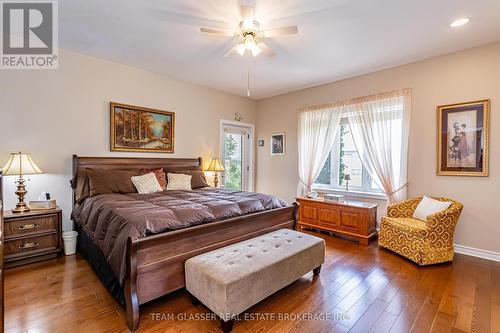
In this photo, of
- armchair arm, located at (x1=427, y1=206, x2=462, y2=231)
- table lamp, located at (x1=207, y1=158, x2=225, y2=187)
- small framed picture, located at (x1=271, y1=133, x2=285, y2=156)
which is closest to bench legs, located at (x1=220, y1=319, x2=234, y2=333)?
armchair arm, located at (x1=427, y1=206, x2=462, y2=231)

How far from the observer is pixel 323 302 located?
7.00 ft

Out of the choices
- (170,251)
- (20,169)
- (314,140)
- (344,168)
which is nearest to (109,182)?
(20,169)

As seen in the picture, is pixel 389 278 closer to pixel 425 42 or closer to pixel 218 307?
pixel 218 307

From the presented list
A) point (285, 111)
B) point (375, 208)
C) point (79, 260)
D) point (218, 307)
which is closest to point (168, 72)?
point (285, 111)

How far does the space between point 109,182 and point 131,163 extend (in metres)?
0.68

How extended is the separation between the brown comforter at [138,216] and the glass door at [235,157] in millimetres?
2444

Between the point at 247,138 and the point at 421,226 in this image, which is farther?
the point at 247,138

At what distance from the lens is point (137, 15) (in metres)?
2.46

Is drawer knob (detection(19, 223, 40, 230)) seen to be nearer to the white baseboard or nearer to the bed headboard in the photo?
the bed headboard

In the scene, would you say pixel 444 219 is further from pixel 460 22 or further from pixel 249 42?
pixel 249 42

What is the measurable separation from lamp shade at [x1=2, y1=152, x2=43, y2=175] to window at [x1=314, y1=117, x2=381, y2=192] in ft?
14.2

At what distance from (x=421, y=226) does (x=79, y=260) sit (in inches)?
165

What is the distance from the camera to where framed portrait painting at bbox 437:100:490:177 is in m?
3.04

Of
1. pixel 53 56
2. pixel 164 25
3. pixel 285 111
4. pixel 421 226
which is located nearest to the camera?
pixel 164 25
